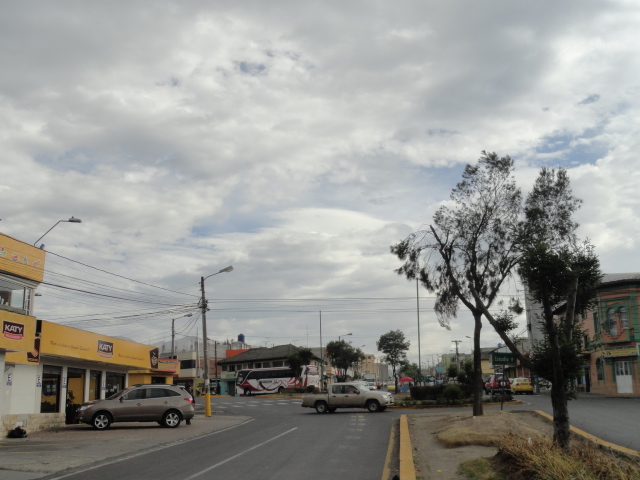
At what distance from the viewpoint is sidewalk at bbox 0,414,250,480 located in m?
13.7

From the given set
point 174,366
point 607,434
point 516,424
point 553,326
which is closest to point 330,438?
point 516,424

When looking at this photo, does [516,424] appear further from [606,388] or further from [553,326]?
[606,388]

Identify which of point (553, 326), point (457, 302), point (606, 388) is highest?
point (457, 302)

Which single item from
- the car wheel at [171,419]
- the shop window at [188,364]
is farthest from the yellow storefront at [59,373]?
the shop window at [188,364]

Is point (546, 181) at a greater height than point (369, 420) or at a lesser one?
greater

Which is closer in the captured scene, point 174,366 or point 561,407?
point 561,407

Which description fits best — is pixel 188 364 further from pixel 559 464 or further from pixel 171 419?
pixel 559 464

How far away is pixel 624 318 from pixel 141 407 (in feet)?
121

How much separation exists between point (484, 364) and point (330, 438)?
372ft

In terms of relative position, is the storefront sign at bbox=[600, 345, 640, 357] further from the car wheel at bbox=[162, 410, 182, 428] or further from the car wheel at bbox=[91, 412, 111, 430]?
the car wheel at bbox=[91, 412, 111, 430]

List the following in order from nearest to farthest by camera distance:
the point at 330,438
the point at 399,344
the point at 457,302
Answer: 1. the point at 330,438
2. the point at 457,302
3. the point at 399,344

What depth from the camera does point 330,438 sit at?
62.1ft

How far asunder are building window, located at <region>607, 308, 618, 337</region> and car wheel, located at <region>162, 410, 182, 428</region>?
35.6 m

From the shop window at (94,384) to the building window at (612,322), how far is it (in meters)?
36.7
